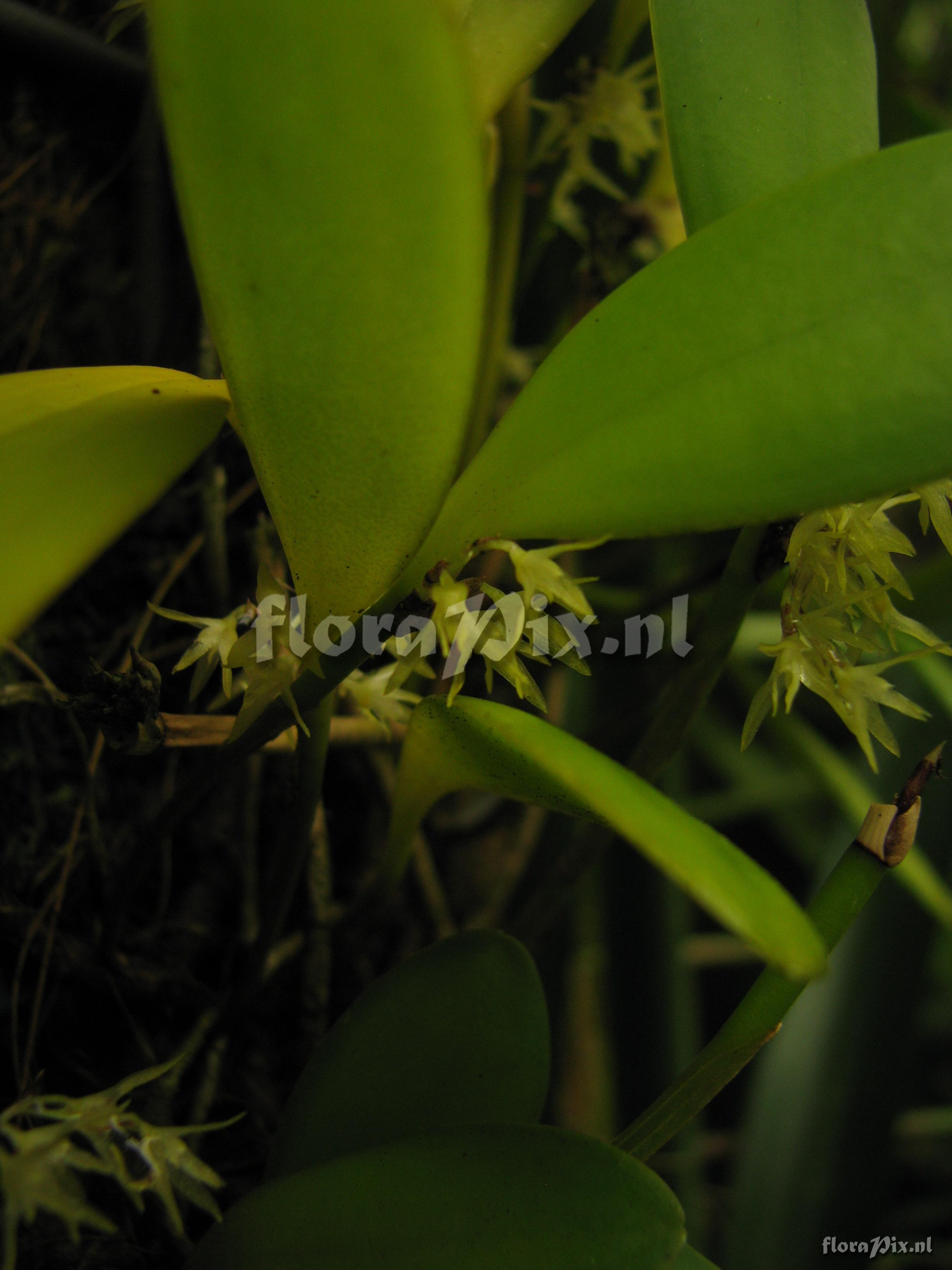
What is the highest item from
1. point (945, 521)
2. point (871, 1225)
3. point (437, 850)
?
point (945, 521)

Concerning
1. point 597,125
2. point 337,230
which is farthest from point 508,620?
point 597,125

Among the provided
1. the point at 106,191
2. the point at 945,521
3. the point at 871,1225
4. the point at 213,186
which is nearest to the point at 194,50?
the point at 213,186

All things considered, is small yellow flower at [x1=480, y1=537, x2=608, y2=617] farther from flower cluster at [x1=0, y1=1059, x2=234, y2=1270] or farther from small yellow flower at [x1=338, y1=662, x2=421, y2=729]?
flower cluster at [x1=0, y1=1059, x2=234, y2=1270]

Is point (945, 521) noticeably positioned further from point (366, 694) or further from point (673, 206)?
point (673, 206)

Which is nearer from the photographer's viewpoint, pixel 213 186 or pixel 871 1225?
pixel 213 186

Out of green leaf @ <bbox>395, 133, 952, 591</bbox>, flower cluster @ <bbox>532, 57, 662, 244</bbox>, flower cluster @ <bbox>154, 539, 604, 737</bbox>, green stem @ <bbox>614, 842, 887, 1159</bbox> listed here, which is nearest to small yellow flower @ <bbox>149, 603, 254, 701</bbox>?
flower cluster @ <bbox>154, 539, 604, 737</bbox>

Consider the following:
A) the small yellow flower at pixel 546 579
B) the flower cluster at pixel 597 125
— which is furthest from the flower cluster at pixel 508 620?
the flower cluster at pixel 597 125
